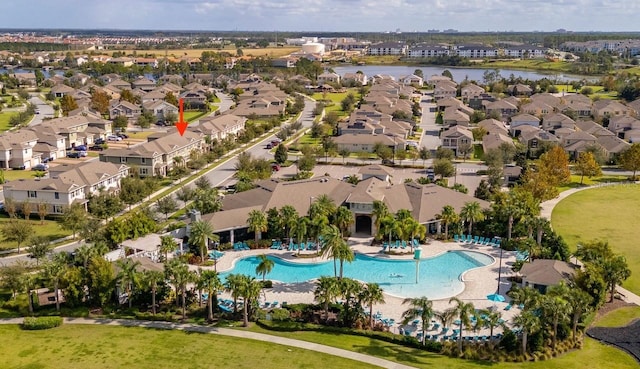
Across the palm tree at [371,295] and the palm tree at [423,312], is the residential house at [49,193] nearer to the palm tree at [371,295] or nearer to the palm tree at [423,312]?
the palm tree at [371,295]

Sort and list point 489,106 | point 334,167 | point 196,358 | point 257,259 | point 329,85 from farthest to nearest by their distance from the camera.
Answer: point 329,85
point 489,106
point 334,167
point 257,259
point 196,358

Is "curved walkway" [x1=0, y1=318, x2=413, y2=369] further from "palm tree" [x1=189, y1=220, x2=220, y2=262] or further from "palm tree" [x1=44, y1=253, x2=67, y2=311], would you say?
"palm tree" [x1=189, y1=220, x2=220, y2=262]

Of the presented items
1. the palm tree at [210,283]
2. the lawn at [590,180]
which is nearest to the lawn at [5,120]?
the palm tree at [210,283]

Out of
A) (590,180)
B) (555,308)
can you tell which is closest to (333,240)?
(555,308)

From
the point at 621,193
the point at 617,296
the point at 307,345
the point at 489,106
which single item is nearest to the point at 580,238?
the point at 617,296

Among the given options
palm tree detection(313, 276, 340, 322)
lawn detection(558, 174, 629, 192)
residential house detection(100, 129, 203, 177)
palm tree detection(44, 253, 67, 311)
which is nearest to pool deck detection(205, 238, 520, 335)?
palm tree detection(313, 276, 340, 322)

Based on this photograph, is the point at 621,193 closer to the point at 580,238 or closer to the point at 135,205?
the point at 580,238
